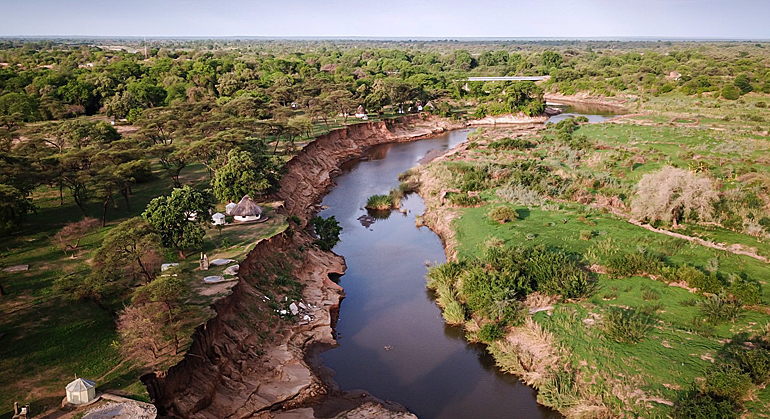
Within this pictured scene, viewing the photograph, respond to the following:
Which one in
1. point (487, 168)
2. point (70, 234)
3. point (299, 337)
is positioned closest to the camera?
point (299, 337)

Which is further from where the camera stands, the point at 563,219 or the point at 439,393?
the point at 563,219

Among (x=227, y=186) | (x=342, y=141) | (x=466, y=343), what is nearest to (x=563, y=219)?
(x=466, y=343)

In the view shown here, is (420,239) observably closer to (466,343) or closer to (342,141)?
(466,343)

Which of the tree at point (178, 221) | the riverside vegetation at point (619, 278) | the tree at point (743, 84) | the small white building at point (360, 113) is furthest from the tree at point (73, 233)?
the tree at point (743, 84)

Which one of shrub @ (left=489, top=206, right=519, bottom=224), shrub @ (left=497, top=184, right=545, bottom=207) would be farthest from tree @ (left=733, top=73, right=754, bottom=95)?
shrub @ (left=489, top=206, right=519, bottom=224)

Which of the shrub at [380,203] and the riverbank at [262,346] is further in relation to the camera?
the shrub at [380,203]

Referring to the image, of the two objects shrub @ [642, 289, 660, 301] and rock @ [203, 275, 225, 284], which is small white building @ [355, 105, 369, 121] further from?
shrub @ [642, 289, 660, 301]

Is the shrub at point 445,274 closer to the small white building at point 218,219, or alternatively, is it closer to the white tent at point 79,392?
the small white building at point 218,219
